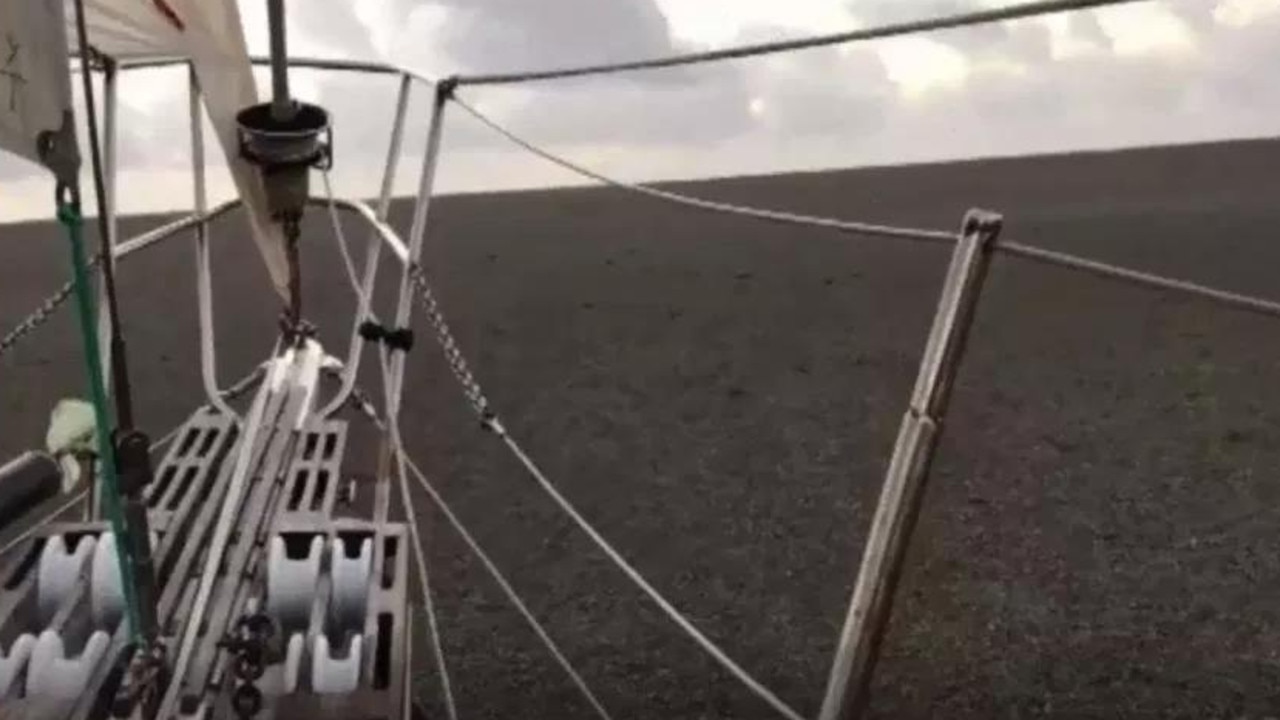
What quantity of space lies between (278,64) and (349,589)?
0.66 m

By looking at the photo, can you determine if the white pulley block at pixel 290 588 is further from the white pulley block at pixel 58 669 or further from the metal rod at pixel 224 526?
the white pulley block at pixel 58 669

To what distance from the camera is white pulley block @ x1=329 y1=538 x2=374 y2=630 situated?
1.87 meters

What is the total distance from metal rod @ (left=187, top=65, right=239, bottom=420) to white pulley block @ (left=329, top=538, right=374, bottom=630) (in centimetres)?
76

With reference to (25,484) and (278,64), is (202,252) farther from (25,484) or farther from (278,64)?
(25,484)

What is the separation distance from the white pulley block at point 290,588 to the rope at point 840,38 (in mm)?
591

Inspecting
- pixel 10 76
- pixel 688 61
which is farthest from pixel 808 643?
pixel 10 76

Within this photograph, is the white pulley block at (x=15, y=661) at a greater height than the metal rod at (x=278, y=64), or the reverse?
the metal rod at (x=278, y=64)

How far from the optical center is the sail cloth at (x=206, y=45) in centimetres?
219

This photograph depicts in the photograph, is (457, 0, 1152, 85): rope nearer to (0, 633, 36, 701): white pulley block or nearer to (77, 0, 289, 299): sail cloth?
(77, 0, 289, 299): sail cloth

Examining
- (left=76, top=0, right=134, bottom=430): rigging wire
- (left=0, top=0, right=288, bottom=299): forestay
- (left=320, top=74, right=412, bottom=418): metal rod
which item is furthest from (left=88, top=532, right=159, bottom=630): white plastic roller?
(left=320, top=74, right=412, bottom=418): metal rod

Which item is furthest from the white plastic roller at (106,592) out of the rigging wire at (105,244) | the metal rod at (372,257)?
the metal rod at (372,257)

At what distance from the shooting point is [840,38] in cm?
159

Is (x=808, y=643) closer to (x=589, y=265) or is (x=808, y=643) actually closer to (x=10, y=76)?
(x=10, y=76)

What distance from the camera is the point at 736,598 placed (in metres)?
4.00
